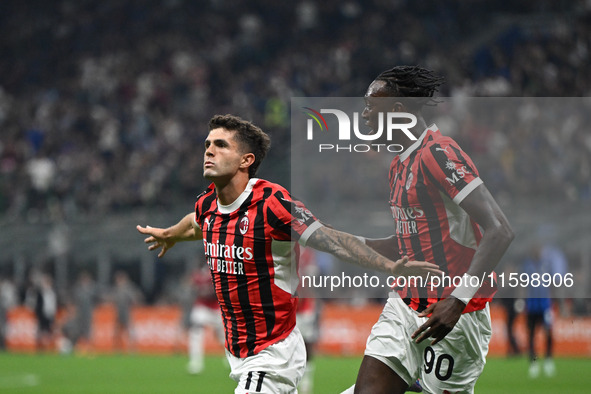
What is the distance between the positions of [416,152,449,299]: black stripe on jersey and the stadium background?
1147 centimetres

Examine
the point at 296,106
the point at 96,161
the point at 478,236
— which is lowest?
the point at 478,236

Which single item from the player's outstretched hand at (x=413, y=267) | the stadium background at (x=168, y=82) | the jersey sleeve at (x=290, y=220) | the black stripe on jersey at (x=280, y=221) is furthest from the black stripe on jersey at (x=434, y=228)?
the stadium background at (x=168, y=82)

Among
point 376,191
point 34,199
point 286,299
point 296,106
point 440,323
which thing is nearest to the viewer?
point 440,323

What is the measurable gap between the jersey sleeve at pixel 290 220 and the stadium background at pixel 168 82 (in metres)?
11.2

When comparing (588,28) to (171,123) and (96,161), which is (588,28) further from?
(96,161)

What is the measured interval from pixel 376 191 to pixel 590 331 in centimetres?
1243

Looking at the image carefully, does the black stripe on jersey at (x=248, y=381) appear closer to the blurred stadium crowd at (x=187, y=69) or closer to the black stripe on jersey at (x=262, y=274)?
the black stripe on jersey at (x=262, y=274)

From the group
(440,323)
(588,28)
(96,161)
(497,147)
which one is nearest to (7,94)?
(96,161)

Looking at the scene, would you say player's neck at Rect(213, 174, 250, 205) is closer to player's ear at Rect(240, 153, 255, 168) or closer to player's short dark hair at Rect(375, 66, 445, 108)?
player's ear at Rect(240, 153, 255, 168)

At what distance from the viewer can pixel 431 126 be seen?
559cm

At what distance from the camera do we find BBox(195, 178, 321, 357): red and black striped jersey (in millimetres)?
5672

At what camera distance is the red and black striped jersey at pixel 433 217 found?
17.2ft

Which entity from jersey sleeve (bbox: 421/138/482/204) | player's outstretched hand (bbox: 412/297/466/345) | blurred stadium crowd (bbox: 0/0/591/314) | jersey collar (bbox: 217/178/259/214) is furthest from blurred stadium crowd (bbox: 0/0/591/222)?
player's outstretched hand (bbox: 412/297/466/345)

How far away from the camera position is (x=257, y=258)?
18.8ft
